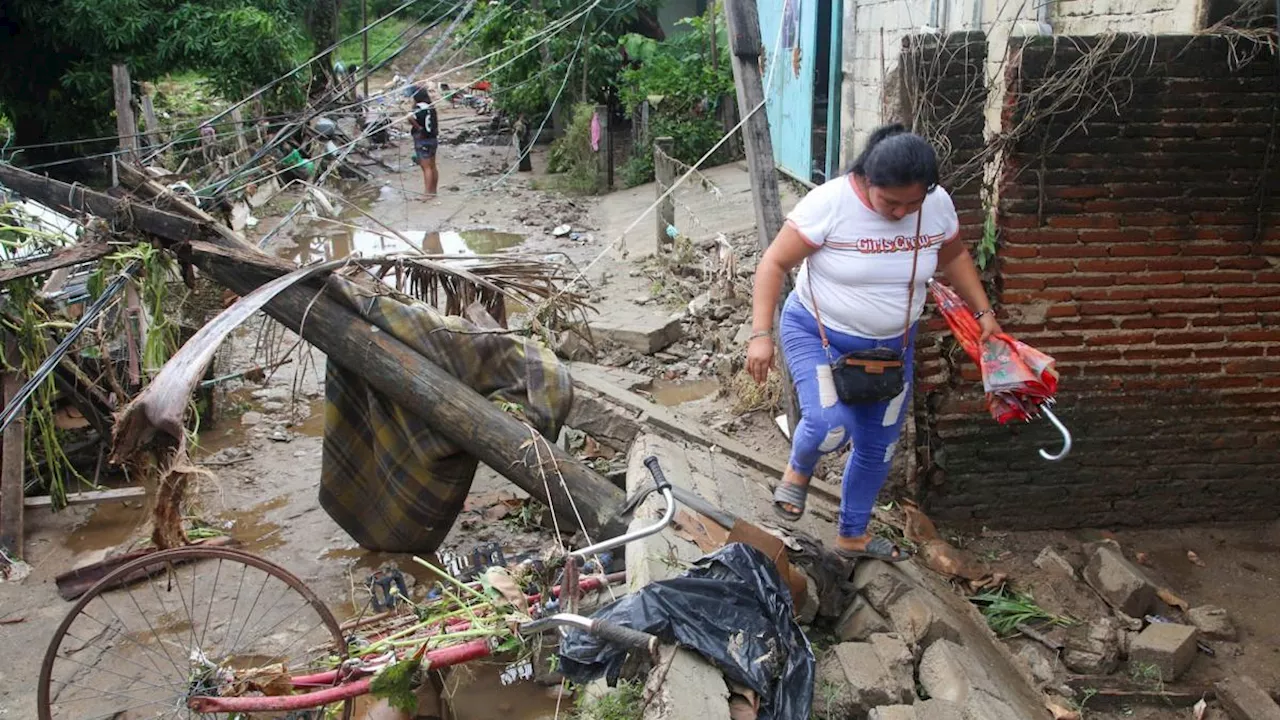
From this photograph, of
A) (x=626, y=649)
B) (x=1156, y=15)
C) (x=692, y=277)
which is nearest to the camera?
(x=626, y=649)

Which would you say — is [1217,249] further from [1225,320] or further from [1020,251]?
[1020,251]

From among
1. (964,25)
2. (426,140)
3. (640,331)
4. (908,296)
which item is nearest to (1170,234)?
(908,296)

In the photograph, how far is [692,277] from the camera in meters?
10.7

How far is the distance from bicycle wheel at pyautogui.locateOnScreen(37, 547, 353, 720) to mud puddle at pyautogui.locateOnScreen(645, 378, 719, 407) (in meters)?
3.29

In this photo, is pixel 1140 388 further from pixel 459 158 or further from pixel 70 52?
pixel 459 158

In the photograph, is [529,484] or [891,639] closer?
[891,639]

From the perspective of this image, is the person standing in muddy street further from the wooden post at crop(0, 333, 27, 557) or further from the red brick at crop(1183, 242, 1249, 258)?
the red brick at crop(1183, 242, 1249, 258)

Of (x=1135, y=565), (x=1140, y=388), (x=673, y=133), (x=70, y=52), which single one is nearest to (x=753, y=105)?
(x=1140, y=388)

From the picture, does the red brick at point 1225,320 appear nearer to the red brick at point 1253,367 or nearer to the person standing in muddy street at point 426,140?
the red brick at point 1253,367

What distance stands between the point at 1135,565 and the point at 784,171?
9784 millimetres

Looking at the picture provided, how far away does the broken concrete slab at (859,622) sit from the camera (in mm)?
3844

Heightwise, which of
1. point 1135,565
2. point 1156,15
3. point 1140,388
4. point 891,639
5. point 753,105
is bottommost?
point 1135,565

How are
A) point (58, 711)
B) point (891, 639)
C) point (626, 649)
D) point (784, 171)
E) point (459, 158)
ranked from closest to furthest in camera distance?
point (626, 649)
point (891, 639)
point (58, 711)
point (784, 171)
point (459, 158)

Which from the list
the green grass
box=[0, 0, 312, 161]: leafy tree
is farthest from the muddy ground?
the green grass
